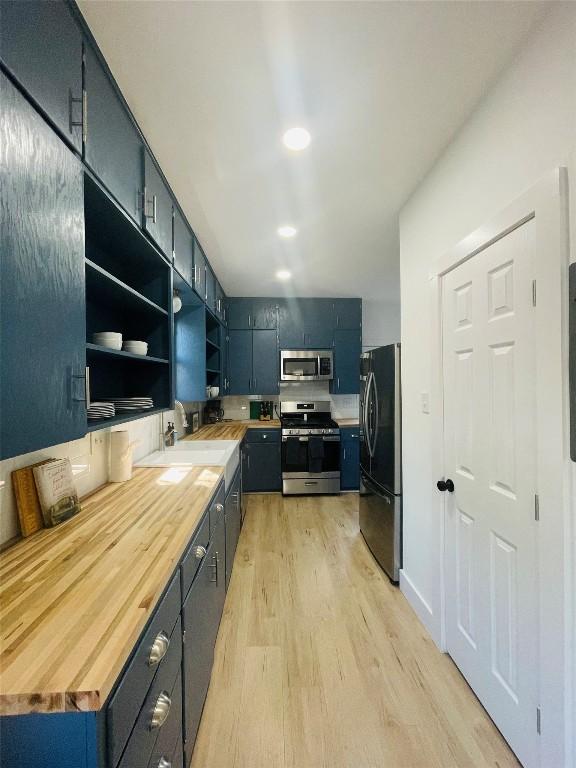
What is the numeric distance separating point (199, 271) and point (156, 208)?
1090 mm

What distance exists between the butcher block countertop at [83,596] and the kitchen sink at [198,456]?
0.67m

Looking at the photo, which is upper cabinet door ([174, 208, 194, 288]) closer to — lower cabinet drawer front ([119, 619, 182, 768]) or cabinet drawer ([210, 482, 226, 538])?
cabinet drawer ([210, 482, 226, 538])

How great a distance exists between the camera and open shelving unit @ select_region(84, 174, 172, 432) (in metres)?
1.46

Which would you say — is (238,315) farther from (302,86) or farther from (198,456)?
(302,86)

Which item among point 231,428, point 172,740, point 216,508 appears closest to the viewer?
point 172,740

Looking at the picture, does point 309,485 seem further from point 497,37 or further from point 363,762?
point 497,37

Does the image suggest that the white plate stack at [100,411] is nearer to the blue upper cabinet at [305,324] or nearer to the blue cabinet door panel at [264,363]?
the blue cabinet door panel at [264,363]

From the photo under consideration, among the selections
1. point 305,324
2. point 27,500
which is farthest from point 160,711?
point 305,324

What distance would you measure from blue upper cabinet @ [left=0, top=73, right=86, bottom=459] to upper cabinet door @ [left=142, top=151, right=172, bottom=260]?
2.04ft

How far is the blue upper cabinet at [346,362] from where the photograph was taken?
4.73 m

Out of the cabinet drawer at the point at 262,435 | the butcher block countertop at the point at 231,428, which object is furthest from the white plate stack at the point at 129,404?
the cabinet drawer at the point at 262,435

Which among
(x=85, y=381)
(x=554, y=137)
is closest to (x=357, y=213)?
(x=554, y=137)

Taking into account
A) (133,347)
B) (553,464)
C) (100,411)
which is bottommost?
(553,464)

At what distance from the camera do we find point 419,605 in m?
2.05
